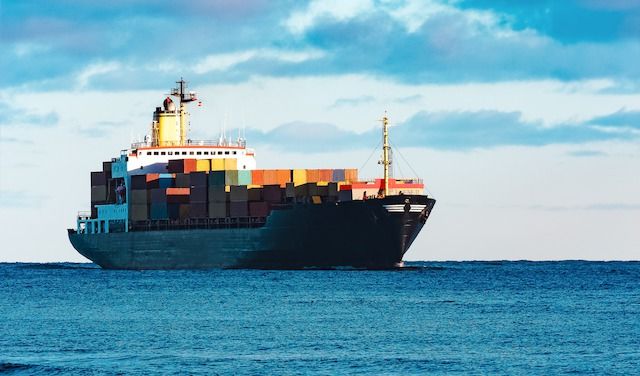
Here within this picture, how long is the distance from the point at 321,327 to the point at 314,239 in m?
40.2

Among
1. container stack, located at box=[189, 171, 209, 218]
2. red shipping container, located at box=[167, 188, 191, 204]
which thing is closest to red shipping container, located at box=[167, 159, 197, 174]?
red shipping container, located at box=[167, 188, 191, 204]

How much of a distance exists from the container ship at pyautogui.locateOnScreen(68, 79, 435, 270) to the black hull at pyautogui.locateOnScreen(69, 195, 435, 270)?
93 mm

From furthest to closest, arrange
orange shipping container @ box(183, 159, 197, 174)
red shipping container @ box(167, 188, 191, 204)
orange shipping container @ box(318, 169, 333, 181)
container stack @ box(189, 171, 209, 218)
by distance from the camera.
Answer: orange shipping container @ box(183, 159, 197, 174) → red shipping container @ box(167, 188, 191, 204) → container stack @ box(189, 171, 209, 218) → orange shipping container @ box(318, 169, 333, 181)

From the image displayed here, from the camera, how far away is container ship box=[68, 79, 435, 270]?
96812mm

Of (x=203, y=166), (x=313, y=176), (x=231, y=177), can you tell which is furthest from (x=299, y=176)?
(x=203, y=166)

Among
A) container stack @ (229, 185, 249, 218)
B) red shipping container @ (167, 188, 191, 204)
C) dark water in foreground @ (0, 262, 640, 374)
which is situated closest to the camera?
dark water in foreground @ (0, 262, 640, 374)

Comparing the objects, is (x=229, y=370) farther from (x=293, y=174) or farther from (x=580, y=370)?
(x=293, y=174)

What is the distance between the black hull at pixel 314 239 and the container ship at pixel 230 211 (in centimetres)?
9

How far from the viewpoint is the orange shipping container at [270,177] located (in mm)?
106625

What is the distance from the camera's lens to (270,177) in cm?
10694

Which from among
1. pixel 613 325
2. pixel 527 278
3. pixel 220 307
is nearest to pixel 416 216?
pixel 527 278

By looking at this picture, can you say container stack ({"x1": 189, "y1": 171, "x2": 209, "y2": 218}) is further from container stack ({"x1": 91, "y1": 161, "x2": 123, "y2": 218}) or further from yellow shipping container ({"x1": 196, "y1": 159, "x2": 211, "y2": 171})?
container stack ({"x1": 91, "y1": 161, "x2": 123, "y2": 218})

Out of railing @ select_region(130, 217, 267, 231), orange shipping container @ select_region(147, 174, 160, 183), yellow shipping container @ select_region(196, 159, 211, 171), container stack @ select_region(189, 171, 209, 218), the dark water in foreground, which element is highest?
yellow shipping container @ select_region(196, 159, 211, 171)

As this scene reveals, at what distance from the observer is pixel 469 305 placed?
71.9m
